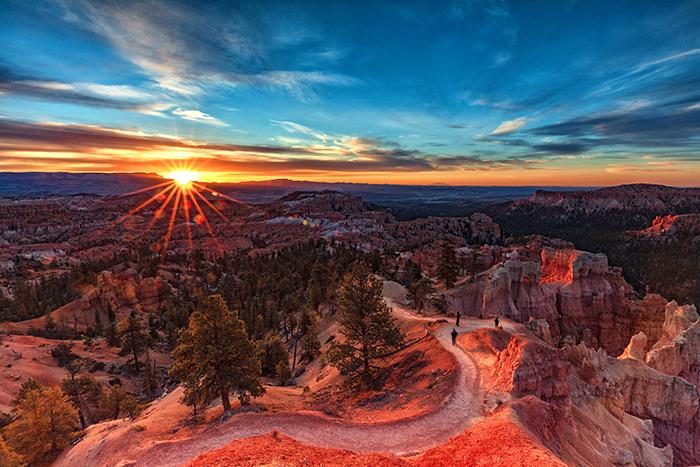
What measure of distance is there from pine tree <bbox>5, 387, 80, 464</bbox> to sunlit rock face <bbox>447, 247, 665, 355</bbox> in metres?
40.2

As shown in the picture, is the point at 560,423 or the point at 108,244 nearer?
the point at 560,423

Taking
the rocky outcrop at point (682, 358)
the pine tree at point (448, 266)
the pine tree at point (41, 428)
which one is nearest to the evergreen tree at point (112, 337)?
the pine tree at point (41, 428)

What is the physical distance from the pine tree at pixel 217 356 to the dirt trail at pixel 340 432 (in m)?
2.06

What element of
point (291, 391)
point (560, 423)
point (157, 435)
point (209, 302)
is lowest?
point (291, 391)

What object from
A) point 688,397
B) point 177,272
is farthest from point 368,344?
point 177,272

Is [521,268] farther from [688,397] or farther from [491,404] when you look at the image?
[491,404]

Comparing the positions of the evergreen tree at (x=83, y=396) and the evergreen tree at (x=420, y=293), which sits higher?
the evergreen tree at (x=420, y=293)

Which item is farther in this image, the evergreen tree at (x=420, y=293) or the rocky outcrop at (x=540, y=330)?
the evergreen tree at (x=420, y=293)

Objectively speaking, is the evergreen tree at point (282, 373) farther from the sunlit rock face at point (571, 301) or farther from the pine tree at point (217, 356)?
the sunlit rock face at point (571, 301)

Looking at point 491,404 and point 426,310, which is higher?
point 491,404

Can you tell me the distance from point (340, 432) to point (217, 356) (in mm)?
7785

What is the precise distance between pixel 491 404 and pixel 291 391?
16.7 meters

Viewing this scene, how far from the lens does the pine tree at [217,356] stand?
64.5 feet

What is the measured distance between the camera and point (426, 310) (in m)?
46.2
